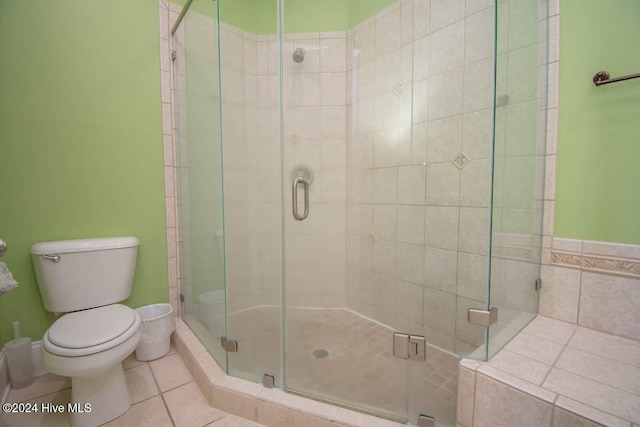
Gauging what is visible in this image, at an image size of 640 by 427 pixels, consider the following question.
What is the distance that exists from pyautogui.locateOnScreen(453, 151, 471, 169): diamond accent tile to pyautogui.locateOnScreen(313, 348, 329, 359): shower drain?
3.98ft

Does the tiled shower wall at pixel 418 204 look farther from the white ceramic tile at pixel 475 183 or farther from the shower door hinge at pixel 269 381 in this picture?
the shower door hinge at pixel 269 381

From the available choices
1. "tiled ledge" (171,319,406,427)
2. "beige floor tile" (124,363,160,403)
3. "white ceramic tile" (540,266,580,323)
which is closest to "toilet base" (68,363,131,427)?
"beige floor tile" (124,363,160,403)

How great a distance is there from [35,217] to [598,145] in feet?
9.20

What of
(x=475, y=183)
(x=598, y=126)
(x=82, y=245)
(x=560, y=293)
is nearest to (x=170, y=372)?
(x=82, y=245)

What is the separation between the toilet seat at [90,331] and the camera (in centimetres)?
104

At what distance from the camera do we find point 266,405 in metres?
1.12

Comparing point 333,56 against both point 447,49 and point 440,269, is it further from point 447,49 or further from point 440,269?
point 440,269

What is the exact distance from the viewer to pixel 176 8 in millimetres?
1808

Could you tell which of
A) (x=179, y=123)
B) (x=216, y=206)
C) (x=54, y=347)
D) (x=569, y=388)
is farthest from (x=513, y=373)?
(x=179, y=123)

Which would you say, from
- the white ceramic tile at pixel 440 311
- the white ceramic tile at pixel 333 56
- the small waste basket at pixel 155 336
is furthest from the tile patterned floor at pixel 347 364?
the white ceramic tile at pixel 333 56

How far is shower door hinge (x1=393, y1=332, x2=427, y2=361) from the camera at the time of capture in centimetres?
110

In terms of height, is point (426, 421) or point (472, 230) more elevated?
point (472, 230)

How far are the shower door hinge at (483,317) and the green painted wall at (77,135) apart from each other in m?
1.88

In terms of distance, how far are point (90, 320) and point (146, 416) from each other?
19.9 inches
